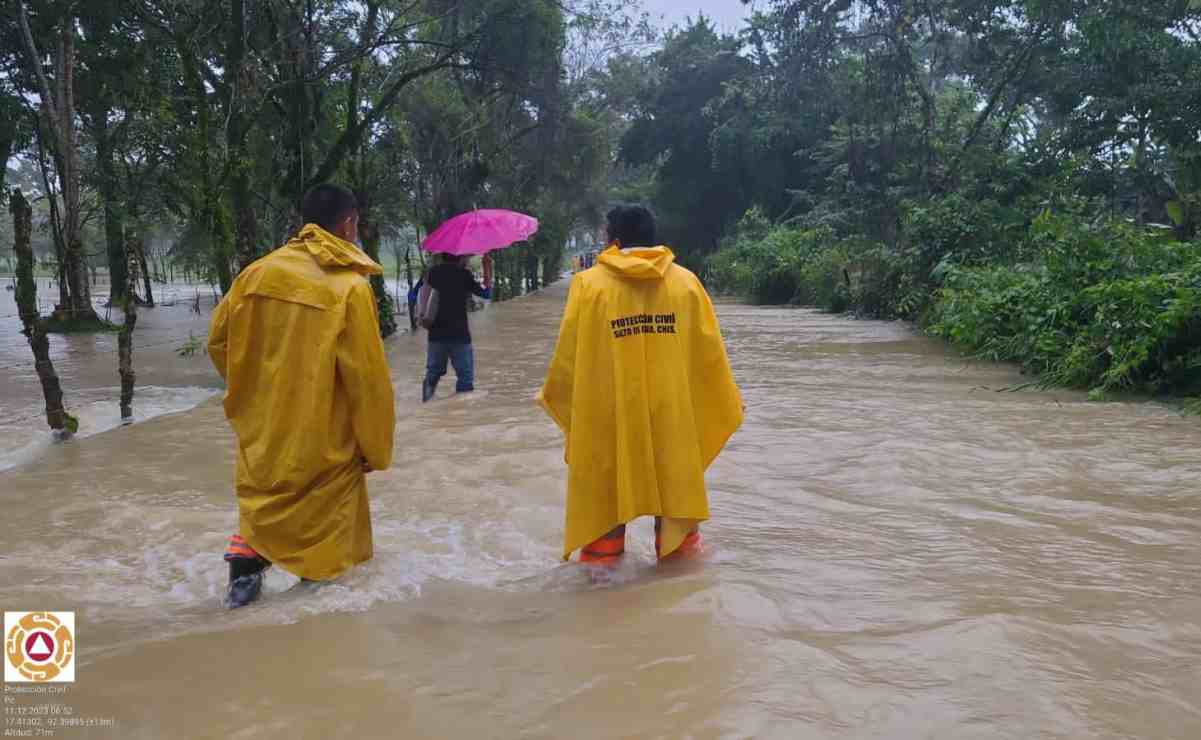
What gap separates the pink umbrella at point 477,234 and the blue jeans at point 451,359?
0.86 meters

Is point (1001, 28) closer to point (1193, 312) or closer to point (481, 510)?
point (1193, 312)

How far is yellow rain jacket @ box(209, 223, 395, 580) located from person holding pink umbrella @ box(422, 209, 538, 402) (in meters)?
4.59

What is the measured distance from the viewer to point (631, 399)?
3.68 m

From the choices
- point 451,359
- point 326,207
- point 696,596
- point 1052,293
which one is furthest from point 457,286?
point 1052,293

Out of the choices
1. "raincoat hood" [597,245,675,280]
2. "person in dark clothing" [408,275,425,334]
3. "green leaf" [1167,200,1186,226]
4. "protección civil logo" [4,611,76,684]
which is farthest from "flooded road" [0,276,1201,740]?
"green leaf" [1167,200,1186,226]

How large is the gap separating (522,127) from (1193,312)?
2175cm

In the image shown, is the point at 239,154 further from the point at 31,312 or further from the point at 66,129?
the point at 31,312

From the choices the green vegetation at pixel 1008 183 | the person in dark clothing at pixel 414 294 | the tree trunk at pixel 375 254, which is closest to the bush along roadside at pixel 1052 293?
the green vegetation at pixel 1008 183

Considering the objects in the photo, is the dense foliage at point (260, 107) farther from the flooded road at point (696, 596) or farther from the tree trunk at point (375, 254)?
the flooded road at point (696, 596)

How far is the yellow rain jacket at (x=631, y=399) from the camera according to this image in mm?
3674

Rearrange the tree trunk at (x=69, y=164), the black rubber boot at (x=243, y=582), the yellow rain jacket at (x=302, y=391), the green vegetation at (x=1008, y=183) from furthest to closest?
the green vegetation at (x=1008, y=183), the tree trunk at (x=69, y=164), the black rubber boot at (x=243, y=582), the yellow rain jacket at (x=302, y=391)

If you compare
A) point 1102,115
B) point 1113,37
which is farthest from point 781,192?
point 1113,37

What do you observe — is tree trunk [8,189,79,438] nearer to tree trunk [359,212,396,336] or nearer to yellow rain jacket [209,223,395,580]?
yellow rain jacket [209,223,395,580]

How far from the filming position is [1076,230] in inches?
399
